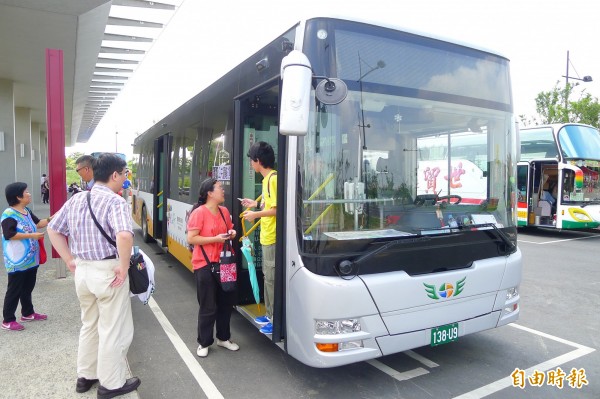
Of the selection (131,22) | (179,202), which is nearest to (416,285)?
(179,202)

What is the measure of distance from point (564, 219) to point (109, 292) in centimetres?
1330

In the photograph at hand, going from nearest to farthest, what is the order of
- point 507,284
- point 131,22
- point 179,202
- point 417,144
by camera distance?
point 417,144
point 507,284
point 179,202
point 131,22

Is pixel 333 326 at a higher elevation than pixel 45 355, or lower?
higher

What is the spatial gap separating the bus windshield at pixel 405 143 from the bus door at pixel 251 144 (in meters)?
1.21

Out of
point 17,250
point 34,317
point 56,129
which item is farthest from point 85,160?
point 34,317

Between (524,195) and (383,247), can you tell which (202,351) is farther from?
(524,195)

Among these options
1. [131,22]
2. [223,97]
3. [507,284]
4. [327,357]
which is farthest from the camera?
[131,22]

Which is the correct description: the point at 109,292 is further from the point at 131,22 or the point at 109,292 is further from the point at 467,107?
the point at 131,22

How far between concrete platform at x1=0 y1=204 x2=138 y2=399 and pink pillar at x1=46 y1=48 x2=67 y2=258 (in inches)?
66.4

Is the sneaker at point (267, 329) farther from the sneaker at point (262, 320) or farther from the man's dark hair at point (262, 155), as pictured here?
the man's dark hair at point (262, 155)

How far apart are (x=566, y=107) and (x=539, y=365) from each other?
22713 millimetres

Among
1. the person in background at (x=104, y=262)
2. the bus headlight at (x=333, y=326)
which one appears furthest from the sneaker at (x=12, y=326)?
the bus headlight at (x=333, y=326)

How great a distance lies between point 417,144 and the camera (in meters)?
3.48

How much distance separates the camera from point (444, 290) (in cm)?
330
